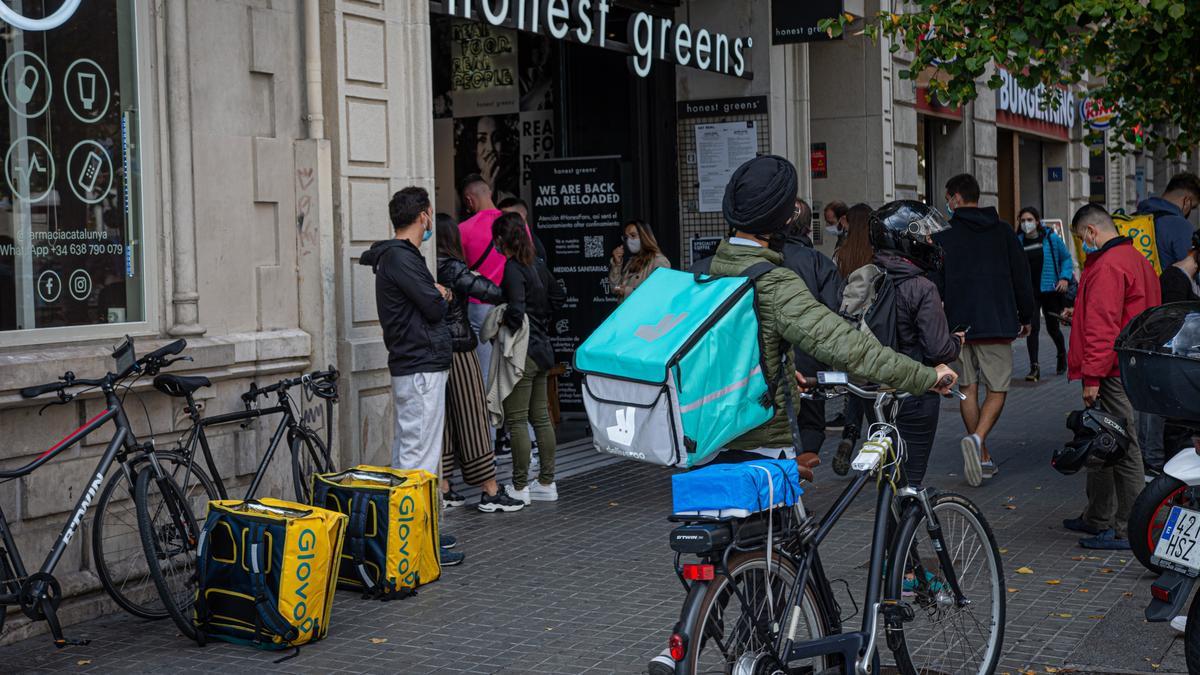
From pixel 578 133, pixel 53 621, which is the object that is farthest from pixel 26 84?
pixel 578 133

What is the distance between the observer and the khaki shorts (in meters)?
9.77

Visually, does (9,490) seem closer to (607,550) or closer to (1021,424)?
(607,550)

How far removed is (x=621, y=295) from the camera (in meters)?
11.8

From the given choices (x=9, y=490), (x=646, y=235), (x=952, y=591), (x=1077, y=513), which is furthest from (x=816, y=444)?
(x=9, y=490)

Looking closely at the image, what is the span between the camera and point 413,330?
302 inches

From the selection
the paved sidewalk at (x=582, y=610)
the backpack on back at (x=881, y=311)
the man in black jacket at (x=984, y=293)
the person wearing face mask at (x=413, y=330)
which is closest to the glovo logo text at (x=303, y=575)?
the paved sidewalk at (x=582, y=610)

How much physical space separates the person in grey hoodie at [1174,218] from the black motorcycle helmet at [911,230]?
126 inches

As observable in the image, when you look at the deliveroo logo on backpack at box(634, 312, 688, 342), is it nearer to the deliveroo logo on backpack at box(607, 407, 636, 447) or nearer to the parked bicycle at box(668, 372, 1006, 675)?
the deliveroo logo on backpack at box(607, 407, 636, 447)

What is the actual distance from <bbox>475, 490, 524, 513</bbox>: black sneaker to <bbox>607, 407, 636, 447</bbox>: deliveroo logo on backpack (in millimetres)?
4934

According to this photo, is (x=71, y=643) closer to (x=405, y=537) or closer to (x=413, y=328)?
(x=405, y=537)

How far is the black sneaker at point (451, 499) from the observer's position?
9.12m

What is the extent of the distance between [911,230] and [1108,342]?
1.36 m

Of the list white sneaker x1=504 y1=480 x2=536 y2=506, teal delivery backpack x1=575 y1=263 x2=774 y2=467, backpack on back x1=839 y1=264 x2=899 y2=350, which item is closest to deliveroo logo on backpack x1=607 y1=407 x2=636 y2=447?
teal delivery backpack x1=575 y1=263 x2=774 y2=467

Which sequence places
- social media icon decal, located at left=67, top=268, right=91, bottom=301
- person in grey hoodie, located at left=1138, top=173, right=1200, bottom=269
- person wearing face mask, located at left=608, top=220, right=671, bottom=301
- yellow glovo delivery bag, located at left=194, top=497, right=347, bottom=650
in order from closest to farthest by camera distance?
1. yellow glovo delivery bag, located at left=194, top=497, right=347, bottom=650
2. social media icon decal, located at left=67, top=268, right=91, bottom=301
3. person in grey hoodie, located at left=1138, top=173, right=1200, bottom=269
4. person wearing face mask, located at left=608, top=220, right=671, bottom=301
